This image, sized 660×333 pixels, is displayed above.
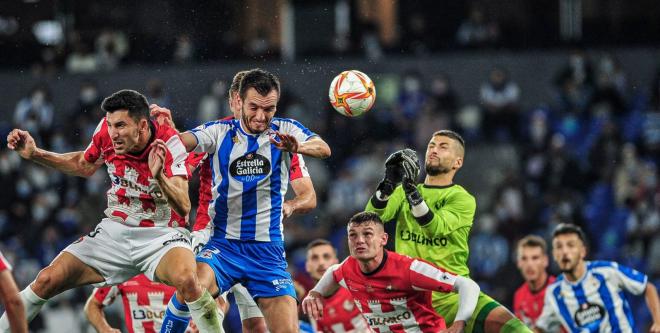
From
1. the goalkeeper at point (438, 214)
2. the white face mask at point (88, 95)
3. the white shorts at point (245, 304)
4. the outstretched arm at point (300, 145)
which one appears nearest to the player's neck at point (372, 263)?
the goalkeeper at point (438, 214)

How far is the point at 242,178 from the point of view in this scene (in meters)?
8.09

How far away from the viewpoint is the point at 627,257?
51.2ft

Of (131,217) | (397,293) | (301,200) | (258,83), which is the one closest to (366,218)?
(301,200)

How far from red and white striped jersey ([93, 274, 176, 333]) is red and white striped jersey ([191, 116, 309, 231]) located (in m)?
1.14

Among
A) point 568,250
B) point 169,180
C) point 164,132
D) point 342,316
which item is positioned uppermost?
point 164,132

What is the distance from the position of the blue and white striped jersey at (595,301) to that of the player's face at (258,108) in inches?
157

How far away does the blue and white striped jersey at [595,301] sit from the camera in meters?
10.4

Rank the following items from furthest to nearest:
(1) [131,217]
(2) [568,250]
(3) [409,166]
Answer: (2) [568,250], (3) [409,166], (1) [131,217]

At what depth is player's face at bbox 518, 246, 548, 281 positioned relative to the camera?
10.8 metres

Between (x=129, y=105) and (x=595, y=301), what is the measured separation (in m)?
5.11

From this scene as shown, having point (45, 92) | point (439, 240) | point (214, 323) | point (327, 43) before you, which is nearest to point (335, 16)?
point (327, 43)

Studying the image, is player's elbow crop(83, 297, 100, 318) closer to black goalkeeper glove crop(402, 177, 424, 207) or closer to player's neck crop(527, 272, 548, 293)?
black goalkeeper glove crop(402, 177, 424, 207)

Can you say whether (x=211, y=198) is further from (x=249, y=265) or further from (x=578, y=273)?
(x=578, y=273)

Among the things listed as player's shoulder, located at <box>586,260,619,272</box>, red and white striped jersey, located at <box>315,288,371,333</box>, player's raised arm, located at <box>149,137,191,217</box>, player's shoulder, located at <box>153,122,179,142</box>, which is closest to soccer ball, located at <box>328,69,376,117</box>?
player's shoulder, located at <box>153,122,179,142</box>
